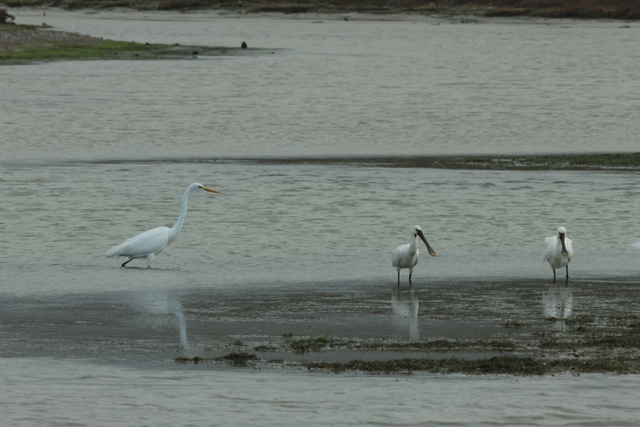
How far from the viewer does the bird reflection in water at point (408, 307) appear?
10.3 meters

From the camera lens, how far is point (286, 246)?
15.1 m

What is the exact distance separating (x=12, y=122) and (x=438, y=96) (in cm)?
1669

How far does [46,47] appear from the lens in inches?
2351

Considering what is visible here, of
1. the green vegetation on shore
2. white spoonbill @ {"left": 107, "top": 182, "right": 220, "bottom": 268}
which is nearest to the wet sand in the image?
white spoonbill @ {"left": 107, "top": 182, "right": 220, "bottom": 268}

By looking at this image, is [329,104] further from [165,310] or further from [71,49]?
[71,49]

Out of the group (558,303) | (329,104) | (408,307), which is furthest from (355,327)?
(329,104)

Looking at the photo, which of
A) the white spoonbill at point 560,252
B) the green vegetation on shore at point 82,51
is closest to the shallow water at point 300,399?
the white spoonbill at point 560,252

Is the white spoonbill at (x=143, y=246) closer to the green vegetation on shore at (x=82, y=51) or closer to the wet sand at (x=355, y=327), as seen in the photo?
the wet sand at (x=355, y=327)

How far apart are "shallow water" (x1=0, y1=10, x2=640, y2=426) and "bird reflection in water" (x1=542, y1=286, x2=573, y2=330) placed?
0.21ft

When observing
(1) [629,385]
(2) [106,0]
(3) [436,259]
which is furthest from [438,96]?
(2) [106,0]

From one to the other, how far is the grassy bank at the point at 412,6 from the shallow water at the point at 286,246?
8271cm

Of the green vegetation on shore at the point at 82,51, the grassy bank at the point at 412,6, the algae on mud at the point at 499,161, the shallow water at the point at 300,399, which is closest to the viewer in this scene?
the shallow water at the point at 300,399

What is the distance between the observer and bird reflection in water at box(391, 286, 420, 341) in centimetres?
1031

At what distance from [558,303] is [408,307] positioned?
5.49 feet
